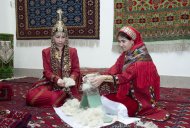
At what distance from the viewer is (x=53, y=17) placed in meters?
4.71

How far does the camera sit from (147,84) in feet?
7.34

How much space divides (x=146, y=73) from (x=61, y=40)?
104 centimetres

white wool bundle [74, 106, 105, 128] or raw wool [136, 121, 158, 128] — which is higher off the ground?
white wool bundle [74, 106, 105, 128]

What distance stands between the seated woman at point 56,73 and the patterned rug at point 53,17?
1566 mm

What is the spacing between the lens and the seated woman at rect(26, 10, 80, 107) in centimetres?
277

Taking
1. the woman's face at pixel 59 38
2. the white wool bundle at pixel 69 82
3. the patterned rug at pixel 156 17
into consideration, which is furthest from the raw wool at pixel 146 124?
the patterned rug at pixel 156 17

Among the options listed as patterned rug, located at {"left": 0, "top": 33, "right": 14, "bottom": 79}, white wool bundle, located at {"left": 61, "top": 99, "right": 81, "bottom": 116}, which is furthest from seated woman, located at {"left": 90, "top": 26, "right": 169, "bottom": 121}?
patterned rug, located at {"left": 0, "top": 33, "right": 14, "bottom": 79}

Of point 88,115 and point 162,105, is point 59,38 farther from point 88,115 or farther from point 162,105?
point 162,105

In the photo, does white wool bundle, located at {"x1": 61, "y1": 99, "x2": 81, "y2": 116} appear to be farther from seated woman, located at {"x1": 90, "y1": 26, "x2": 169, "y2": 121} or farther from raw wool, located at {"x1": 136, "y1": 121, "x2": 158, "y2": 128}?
raw wool, located at {"x1": 136, "y1": 121, "x2": 158, "y2": 128}

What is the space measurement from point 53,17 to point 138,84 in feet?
9.54

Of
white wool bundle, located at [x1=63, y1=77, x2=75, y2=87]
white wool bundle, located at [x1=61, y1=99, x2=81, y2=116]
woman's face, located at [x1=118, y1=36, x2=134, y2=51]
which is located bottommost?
white wool bundle, located at [x1=61, y1=99, x2=81, y2=116]

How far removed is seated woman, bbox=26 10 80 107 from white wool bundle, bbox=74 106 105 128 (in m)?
0.60

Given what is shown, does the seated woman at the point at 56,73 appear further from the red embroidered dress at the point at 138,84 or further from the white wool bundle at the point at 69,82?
the red embroidered dress at the point at 138,84

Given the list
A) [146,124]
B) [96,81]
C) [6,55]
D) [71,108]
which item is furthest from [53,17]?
[146,124]
